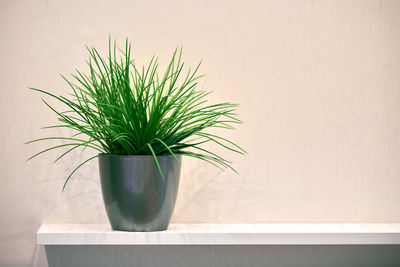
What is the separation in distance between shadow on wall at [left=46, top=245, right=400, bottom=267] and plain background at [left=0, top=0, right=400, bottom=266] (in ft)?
0.24

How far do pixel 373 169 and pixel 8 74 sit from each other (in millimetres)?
934

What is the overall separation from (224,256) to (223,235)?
16 cm

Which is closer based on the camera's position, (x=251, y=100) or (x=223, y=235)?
(x=223, y=235)

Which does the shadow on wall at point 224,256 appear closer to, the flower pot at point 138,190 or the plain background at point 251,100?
the plain background at point 251,100

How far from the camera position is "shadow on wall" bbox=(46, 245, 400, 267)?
1.04 m

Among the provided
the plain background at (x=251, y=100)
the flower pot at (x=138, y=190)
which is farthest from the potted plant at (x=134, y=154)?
the plain background at (x=251, y=100)

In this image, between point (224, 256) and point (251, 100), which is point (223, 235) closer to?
point (224, 256)

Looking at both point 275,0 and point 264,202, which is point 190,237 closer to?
point 264,202

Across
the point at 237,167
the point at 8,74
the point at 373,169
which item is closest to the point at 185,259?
the point at 237,167

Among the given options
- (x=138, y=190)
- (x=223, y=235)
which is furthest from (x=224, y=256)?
(x=138, y=190)

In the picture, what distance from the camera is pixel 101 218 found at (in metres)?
1.03

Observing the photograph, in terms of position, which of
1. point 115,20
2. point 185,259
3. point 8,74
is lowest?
point 185,259

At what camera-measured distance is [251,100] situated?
106 centimetres

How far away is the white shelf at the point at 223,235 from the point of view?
0.89m
